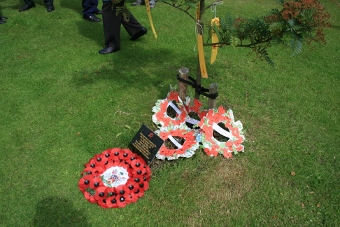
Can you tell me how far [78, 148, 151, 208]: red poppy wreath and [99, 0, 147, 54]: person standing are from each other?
2.18 metres

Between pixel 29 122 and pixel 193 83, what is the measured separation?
209 cm

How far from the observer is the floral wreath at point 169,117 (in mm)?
3611

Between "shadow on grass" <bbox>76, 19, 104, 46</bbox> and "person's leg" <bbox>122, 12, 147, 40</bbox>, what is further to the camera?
"shadow on grass" <bbox>76, 19, 104, 46</bbox>

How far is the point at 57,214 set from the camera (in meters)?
2.84

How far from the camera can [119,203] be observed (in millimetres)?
2893

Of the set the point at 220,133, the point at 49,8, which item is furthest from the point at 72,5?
the point at 220,133

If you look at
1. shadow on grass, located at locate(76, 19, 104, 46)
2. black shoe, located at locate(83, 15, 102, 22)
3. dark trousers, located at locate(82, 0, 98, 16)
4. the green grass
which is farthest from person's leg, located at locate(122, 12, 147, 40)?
dark trousers, located at locate(82, 0, 98, 16)

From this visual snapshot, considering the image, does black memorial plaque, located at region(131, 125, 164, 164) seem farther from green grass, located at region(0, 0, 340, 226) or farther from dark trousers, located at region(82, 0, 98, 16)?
dark trousers, located at region(82, 0, 98, 16)

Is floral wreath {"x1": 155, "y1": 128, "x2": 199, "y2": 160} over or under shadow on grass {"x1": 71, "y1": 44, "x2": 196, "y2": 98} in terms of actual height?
over

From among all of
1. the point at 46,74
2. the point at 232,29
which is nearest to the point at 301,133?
the point at 232,29

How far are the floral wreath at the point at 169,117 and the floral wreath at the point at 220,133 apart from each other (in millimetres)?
263

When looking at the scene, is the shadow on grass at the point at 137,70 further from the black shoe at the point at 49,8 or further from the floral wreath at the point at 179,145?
the black shoe at the point at 49,8

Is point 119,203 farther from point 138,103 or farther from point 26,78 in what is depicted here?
point 26,78

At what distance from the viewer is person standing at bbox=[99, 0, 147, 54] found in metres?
4.66
